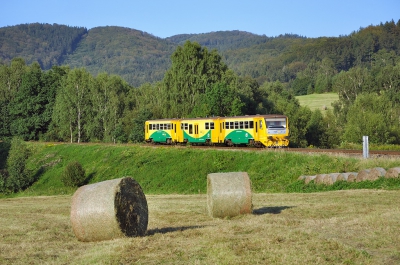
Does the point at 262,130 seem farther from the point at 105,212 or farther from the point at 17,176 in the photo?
the point at 105,212

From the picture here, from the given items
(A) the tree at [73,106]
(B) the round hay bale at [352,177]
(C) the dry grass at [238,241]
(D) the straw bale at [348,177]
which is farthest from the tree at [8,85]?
(C) the dry grass at [238,241]

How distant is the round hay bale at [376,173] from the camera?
23.3 metres

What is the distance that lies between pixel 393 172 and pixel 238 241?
13687 mm

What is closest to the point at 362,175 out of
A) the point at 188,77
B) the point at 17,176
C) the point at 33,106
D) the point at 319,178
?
the point at 319,178

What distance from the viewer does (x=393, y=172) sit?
22.8 meters

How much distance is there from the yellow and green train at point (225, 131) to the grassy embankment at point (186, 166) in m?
4.13

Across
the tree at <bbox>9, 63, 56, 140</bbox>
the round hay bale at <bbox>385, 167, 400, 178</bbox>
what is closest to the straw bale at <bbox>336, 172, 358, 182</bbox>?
the round hay bale at <bbox>385, 167, 400, 178</bbox>

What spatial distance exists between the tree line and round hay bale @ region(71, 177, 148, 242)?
160 ft

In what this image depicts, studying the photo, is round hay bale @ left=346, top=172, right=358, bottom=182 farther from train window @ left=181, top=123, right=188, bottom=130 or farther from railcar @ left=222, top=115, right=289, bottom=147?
train window @ left=181, top=123, right=188, bottom=130

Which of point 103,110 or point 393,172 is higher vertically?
point 103,110

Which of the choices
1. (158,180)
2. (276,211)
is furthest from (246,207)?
(158,180)

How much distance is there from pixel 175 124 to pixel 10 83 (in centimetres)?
4981

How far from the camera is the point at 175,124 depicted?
50562 mm

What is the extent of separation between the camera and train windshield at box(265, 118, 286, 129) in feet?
130
